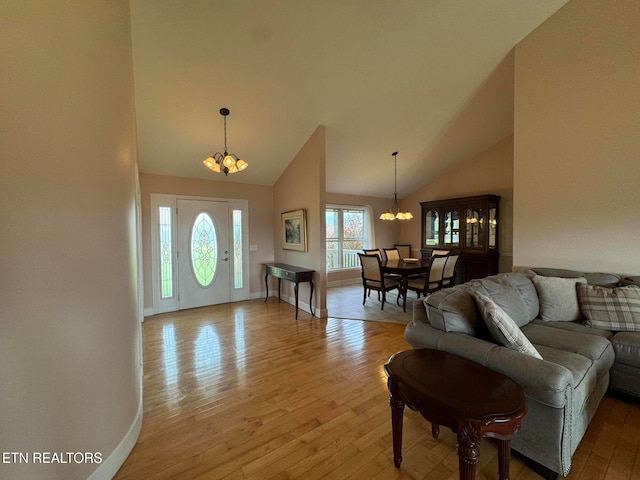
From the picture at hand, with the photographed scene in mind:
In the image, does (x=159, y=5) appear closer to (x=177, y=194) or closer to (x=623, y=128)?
(x=177, y=194)

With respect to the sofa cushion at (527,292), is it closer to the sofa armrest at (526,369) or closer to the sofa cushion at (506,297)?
the sofa cushion at (506,297)

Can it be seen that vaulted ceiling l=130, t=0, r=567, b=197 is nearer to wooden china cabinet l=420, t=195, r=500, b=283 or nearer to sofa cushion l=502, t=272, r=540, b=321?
wooden china cabinet l=420, t=195, r=500, b=283

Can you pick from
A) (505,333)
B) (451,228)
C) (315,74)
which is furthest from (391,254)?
(505,333)

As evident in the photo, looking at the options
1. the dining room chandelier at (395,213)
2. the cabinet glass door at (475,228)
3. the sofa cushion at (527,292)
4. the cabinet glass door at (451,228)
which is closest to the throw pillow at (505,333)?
the sofa cushion at (527,292)

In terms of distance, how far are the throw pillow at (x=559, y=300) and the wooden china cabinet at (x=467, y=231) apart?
3124 millimetres

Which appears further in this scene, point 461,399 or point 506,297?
point 506,297

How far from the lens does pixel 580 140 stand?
3.06 meters

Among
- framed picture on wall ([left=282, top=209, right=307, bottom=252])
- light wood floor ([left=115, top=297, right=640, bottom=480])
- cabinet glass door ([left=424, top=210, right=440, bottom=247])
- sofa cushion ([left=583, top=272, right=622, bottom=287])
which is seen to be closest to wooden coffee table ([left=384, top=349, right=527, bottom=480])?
light wood floor ([left=115, top=297, right=640, bottom=480])

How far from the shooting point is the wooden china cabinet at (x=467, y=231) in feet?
18.3

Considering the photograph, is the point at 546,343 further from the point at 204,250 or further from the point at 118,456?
the point at 204,250

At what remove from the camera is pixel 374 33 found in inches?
111

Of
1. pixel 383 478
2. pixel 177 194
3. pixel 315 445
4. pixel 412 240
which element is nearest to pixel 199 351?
pixel 315 445

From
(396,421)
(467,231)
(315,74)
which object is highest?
(315,74)

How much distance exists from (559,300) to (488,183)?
409cm
